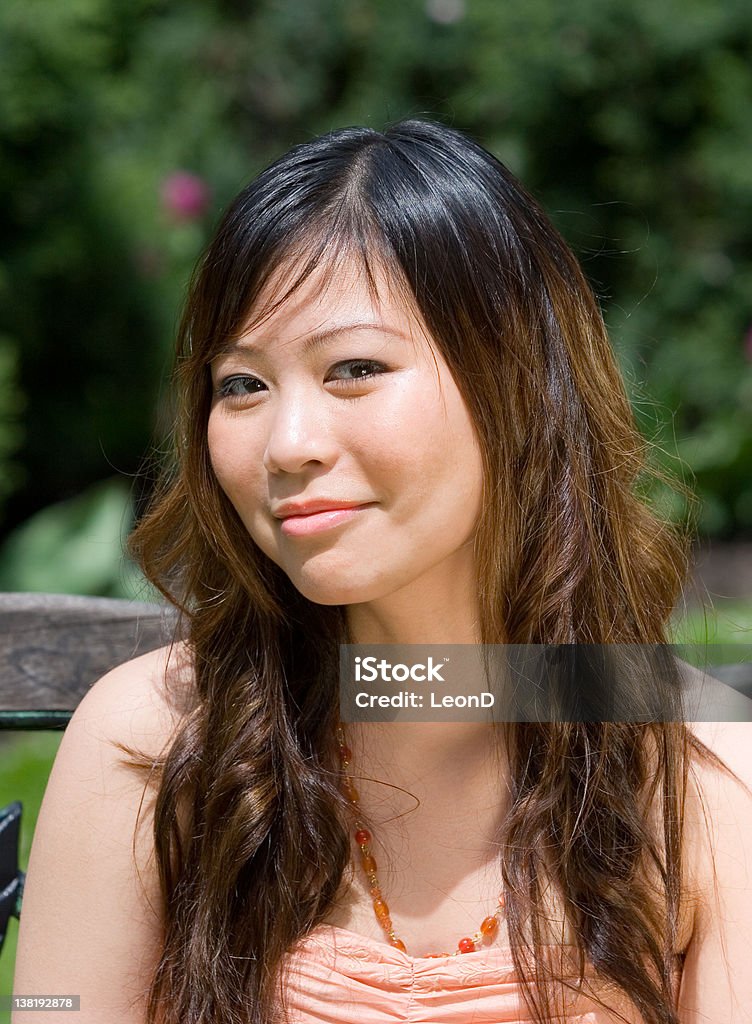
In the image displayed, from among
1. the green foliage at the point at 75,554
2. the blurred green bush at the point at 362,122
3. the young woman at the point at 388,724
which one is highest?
the blurred green bush at the point at 362,122

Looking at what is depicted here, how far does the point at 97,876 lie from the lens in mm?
1688

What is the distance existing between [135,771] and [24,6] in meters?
3.90

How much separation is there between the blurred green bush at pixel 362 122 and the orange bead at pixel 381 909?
312 centimetres

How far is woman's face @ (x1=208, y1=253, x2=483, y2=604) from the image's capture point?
1445 millimetres

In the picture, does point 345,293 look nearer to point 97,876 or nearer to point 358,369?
point 358,369

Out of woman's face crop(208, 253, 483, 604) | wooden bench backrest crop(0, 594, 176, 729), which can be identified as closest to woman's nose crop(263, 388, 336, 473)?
woman's face crop(208, 253, 483, 604)

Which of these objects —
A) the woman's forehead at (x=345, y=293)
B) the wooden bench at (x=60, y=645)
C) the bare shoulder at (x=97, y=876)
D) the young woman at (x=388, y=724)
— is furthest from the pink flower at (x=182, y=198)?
the woman's forehead at (x=345, y=293)

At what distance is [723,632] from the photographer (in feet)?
13.4

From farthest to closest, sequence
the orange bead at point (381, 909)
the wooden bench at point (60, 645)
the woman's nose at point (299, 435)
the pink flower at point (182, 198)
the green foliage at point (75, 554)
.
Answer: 1. the pink flower at point (182, 198)
2. the green foliage at point (75, 554)
3. the wooden bench at point (60, 645)
4. the orange bead at point (381, 909)
5. the woman's nose at point (299, 435)

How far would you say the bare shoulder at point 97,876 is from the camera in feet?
5.49

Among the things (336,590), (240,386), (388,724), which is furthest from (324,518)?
(388,724)

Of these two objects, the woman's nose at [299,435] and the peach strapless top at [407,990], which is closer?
the woman's nose at [299,435]

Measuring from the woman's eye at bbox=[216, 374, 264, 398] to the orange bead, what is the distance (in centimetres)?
72

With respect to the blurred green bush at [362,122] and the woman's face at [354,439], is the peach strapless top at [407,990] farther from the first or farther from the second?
the blurred green bush at [362,122]
